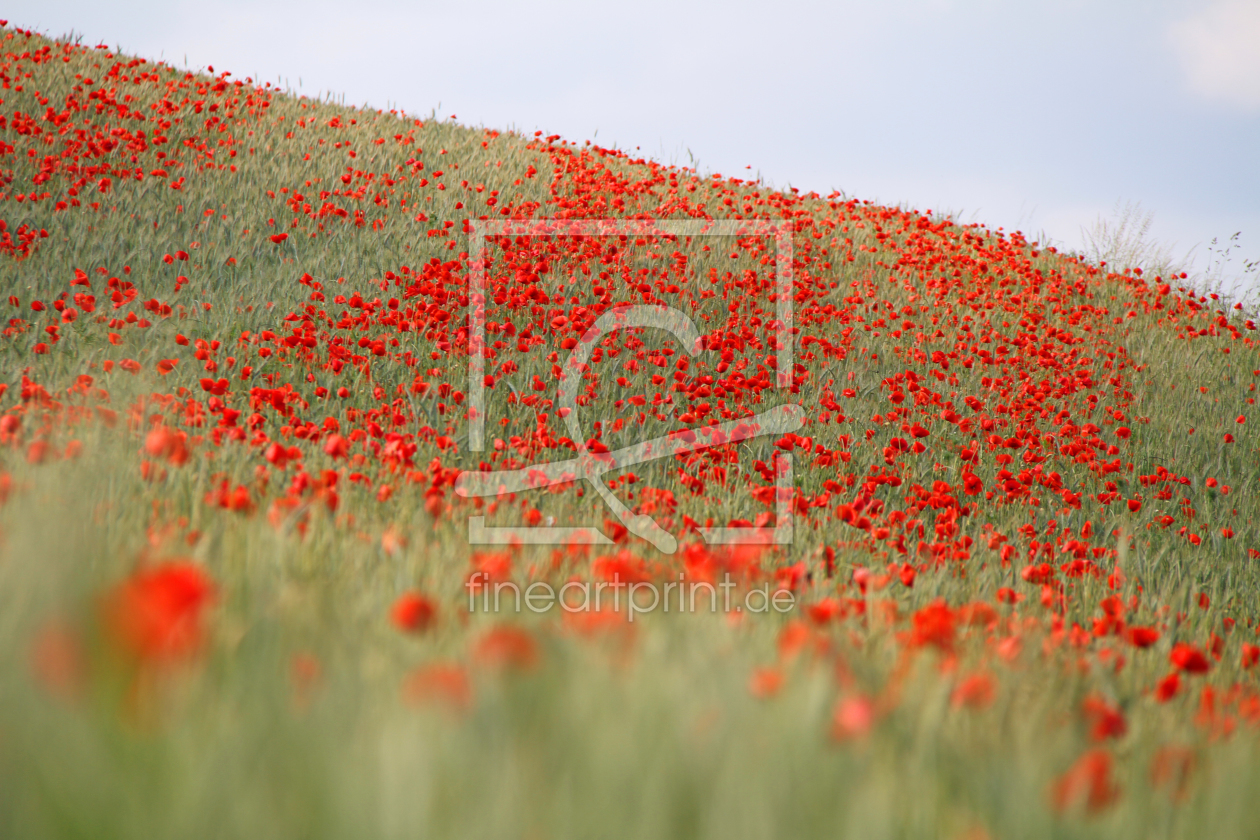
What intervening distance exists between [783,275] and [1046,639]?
6.10 metres

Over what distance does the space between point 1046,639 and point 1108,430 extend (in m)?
5.60

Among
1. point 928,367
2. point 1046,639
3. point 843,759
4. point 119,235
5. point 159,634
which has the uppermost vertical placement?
point 119,235

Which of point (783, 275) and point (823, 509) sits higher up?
point (783, 275)

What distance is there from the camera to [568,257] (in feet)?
25.3

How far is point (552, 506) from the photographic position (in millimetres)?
3479

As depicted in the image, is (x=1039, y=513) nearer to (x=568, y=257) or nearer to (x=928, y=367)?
(x=928, y=367)

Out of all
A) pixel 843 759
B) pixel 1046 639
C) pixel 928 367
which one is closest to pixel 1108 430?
pixel 928 367

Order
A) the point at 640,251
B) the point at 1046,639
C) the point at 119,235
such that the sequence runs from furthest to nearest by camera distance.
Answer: the point at 640,251, the point at 119,235, the point at 1046,639

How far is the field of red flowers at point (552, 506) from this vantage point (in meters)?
0.88

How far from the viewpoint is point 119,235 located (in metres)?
6.45

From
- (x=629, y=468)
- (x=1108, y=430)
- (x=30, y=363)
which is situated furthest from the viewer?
(x=1108, y=430)

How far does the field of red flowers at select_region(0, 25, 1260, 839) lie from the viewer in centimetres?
88

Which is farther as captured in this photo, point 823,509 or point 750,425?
point 750,425

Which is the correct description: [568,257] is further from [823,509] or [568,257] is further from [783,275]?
[823,509]
